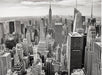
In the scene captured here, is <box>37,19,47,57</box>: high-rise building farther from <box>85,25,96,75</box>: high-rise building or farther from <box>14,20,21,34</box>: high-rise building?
<box>85,25,96,75</box>: high-rise building

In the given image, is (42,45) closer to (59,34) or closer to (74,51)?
(59,34)

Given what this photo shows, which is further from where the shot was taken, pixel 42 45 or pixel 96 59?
pixel 42 45

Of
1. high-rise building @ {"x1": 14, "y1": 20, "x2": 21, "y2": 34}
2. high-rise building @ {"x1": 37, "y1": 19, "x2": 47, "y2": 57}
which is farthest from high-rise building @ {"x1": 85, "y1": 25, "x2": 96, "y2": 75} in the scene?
high-rise building @ {"x1": 14, "y1": 20, "x2": 21, "y2": 34}

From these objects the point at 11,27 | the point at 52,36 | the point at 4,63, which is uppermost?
the point at 11,27

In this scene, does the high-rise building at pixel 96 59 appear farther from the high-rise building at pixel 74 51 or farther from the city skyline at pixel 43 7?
the city skyline at pixel 43 7

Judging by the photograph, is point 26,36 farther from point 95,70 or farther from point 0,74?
point 95,70

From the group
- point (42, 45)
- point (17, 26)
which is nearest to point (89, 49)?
point (42, 45)

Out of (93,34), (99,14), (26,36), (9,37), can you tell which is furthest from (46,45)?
(99,14)
